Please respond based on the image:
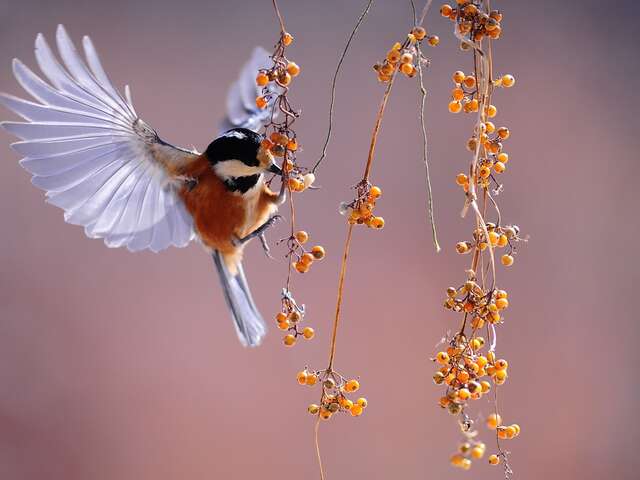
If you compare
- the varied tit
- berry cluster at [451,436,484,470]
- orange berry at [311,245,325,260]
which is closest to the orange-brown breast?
the varied tit

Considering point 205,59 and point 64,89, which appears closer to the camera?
point 64,89

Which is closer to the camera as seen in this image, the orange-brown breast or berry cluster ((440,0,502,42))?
berry cluster ((440,0,502,42))

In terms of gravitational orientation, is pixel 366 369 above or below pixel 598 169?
below

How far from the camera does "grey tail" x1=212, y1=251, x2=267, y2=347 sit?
1387mm

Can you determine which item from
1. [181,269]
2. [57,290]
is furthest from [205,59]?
[57,290]

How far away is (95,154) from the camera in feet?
Result: 4.12

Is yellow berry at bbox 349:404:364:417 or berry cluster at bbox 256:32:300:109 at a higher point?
berry cluster at bbox 256:32:300:109

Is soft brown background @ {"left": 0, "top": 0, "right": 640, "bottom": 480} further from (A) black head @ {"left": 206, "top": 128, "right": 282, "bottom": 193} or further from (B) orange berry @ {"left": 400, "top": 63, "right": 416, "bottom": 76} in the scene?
(B) orange berry @ {"left": 400, "top": 63, "right": 416, "bottom": 76}

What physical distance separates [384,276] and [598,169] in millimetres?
825

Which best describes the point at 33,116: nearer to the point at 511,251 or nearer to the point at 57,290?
the point at 511,251

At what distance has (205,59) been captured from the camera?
2490mm

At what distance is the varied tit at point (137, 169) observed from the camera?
1142 millimetres

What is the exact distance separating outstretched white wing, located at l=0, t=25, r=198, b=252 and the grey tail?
0.35 feet

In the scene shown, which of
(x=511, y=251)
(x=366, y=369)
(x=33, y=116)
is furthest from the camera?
(x=366, y=369)
